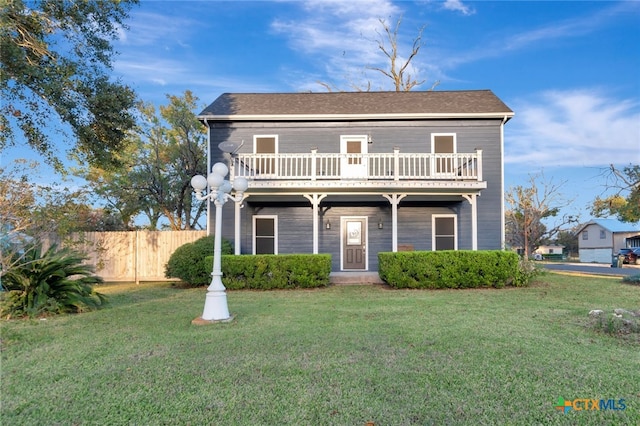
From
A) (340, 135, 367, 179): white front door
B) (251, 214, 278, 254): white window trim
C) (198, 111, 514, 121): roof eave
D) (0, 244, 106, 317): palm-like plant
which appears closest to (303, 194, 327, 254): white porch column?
(340, 135, 367, 179): white front door

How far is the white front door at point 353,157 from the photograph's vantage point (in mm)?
11619

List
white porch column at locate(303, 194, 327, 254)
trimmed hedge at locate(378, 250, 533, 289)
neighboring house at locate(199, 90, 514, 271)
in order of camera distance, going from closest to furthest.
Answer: trimmed hedge at locate(378, 250, 533, 289)
white porch column at locate(303, 194, 327, 254)
neighboring house at locate(199, 90, 514, 271)

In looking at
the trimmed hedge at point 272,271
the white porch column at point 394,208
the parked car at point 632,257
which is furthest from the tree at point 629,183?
the parked car at point 632,257

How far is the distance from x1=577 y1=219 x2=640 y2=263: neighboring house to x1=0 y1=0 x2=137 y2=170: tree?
3747 cm

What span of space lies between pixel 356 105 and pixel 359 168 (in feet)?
10.3

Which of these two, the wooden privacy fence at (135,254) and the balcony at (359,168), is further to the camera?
the wooden privacy fence at (135,254)

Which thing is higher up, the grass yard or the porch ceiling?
the porch ceiling

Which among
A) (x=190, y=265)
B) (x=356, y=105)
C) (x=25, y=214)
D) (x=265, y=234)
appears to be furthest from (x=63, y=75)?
(x=356, y=105)

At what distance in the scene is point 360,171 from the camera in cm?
1191

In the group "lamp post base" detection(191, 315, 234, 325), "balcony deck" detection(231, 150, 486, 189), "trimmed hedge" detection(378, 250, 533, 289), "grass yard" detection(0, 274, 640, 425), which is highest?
"balcony deck" detection(231, 150, 486, 189)

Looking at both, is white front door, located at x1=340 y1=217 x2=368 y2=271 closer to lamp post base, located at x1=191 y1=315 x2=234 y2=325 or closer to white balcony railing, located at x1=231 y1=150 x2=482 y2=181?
white balcony railing, located at x1=231 y1=150 x2=482 y2=181

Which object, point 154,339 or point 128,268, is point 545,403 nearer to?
point 154,339

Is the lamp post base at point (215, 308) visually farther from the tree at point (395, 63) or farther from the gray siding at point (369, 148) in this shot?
the tree at point (395, 63)

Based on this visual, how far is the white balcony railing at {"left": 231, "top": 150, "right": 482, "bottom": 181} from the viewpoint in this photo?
36.9ft
